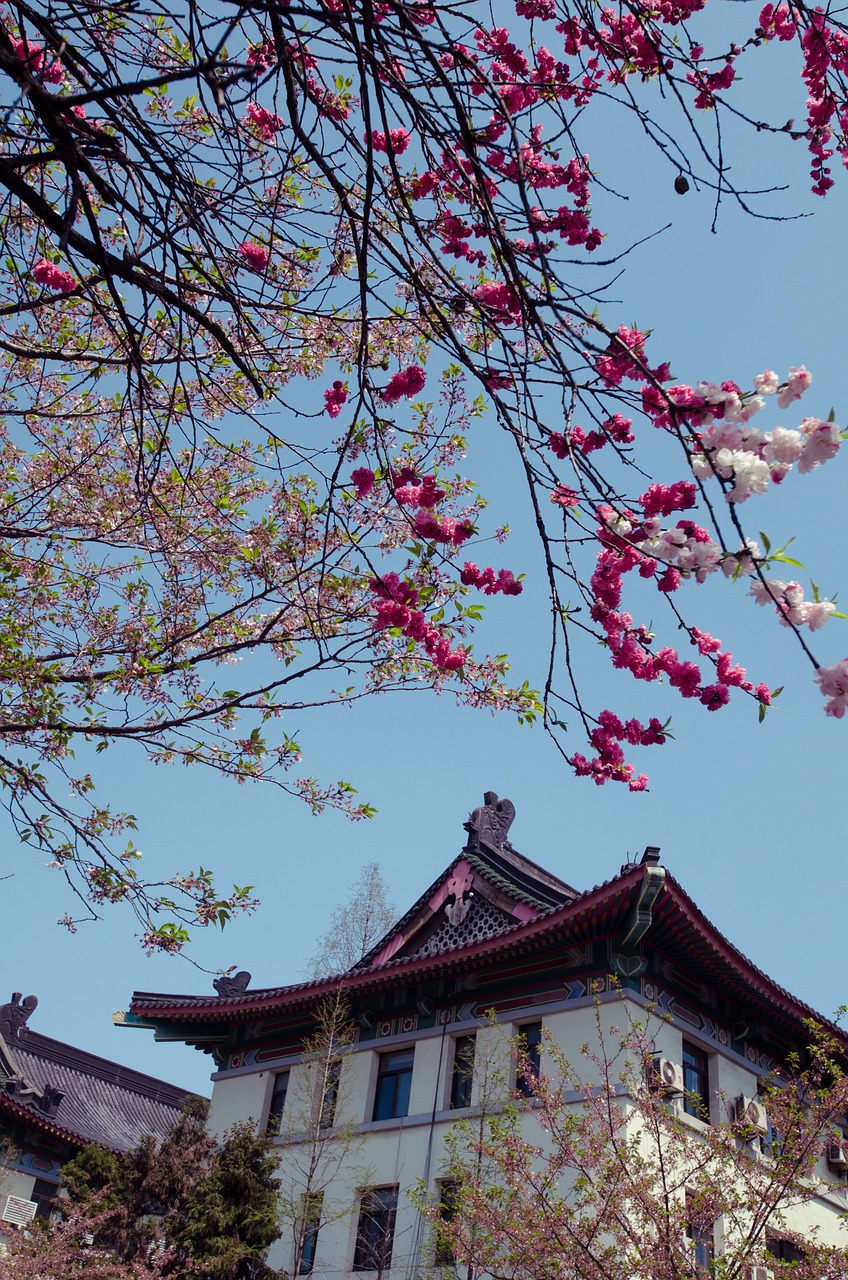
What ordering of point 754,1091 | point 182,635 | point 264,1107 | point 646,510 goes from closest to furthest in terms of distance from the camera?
point 646,510
point 182,635
point 754,1091
point 264,1107

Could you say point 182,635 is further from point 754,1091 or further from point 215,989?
point 215,989

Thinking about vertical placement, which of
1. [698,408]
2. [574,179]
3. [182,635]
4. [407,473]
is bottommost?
[698,408]

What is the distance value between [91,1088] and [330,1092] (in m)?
12.3

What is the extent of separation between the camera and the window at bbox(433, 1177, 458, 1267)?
34.0 feet

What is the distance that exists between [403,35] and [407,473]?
1549 millimetres

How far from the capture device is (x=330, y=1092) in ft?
46.2

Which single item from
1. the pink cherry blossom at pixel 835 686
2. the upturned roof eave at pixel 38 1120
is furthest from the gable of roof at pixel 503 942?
the pink cherry blossom at pixel 835 686

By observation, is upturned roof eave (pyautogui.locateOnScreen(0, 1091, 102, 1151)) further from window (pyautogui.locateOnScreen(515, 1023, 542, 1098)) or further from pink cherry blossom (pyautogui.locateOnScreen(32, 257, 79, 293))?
pink cherry blossom (pyautogui.locateOnScreen(32, 257, 79, 293))

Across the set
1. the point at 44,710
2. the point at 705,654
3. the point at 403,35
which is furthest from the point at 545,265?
the point at 44,710

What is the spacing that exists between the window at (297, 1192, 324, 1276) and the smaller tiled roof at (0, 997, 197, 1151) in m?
8.40

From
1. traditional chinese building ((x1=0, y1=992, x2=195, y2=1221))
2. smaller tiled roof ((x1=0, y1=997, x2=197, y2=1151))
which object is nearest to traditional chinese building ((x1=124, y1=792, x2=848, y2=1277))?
traditional chinese building ((x1=0, y1=992, x2=195, y2=1221))

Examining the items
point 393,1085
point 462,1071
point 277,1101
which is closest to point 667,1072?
point 462,1071

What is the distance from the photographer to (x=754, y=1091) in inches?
508

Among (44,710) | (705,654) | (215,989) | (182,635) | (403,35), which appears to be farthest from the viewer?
(215,989)
